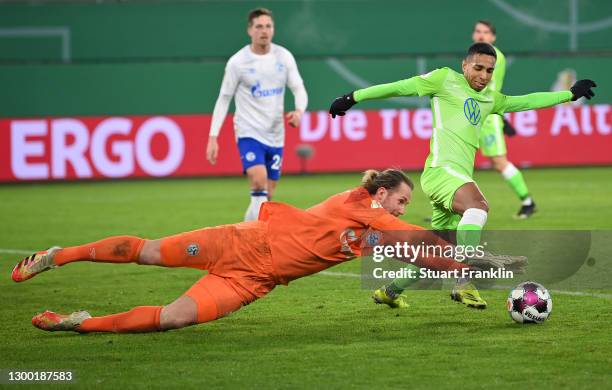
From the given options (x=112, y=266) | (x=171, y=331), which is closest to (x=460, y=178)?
(x=171, y=331)

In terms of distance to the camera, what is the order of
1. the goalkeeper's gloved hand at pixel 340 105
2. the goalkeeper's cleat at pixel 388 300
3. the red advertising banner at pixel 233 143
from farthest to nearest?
the red advertising banner at pixel 233 143
the goalkeeper's cleat at pixel 388 300
the goalkeeper's gloved hand at pixel 340 105

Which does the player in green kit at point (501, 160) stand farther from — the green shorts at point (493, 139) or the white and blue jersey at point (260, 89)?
the white and blue jersey at point (260, 89)

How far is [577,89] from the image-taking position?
341 inches

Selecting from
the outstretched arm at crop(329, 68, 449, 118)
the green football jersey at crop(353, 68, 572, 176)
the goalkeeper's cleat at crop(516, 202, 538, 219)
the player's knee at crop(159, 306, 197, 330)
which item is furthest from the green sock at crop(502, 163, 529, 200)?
the player's knee at crop(159, 306, 197, 330)

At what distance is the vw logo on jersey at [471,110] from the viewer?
8.45 metres

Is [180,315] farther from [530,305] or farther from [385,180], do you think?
[530,305]

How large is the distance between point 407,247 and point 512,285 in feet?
8.79

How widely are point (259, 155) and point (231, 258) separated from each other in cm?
472

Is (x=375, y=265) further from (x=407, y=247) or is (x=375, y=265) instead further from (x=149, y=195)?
(x=149, y=195)

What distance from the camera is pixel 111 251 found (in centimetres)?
736

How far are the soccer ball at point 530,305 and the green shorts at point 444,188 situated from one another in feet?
2.91

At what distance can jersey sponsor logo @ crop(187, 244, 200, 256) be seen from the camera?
7.30 m

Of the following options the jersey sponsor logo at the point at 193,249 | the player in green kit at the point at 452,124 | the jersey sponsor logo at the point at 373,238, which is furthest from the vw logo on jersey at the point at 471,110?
the jersey sponsor logo at the point at 193,249

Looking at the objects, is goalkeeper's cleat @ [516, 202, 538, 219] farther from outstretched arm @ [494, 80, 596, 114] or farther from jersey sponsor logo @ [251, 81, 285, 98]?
outstretched arm @ [494, 80, 596, 114]
